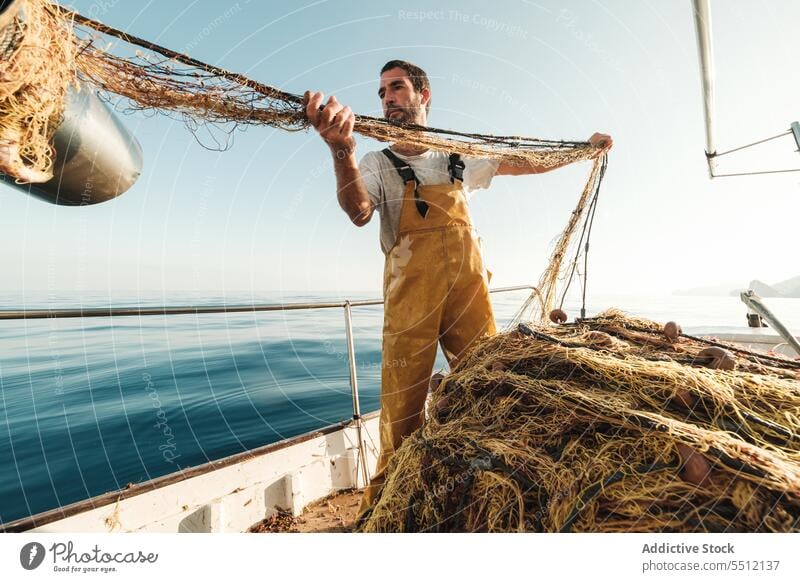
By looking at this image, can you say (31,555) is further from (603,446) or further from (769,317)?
(769,317)

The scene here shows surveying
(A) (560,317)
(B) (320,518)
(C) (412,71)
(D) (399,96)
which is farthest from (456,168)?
(B) (320,518)

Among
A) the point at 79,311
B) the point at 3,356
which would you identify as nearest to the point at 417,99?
the point at 79,311

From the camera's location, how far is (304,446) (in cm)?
276

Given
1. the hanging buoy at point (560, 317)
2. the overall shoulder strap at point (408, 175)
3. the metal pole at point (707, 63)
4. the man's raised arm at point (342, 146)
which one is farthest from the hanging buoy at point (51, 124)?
the metal pole at point (707, 63)

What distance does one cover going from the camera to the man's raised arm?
5.61ft

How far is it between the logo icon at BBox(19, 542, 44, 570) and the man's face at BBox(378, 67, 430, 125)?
2.65 m

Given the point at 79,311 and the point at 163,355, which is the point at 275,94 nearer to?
the point at 79,311

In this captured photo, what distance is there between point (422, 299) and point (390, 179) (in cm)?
78

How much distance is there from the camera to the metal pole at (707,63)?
3.20 metres

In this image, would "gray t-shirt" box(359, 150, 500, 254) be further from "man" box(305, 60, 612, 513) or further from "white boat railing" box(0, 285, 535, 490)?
"white boat railing" box(0, 285, 535, 490)

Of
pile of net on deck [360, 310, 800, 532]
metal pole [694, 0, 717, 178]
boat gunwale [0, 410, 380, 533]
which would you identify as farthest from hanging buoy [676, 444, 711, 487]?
metal pole [694, 0, 717, 178]

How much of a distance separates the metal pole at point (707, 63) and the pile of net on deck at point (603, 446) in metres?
3.29

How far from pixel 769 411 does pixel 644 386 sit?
34 cm

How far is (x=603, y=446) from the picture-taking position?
3.47ft
